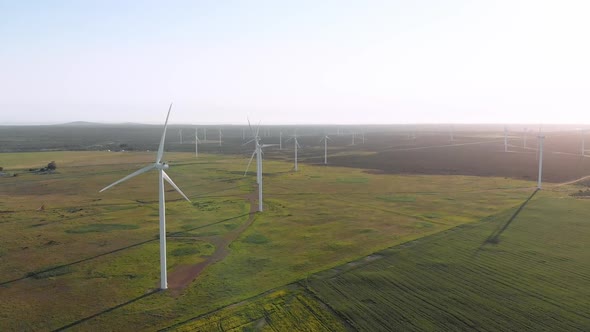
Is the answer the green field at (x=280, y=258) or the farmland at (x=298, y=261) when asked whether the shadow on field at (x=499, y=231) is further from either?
the green field at (x=280, y=258)

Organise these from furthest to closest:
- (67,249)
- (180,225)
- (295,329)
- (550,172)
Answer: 1. (550,172)
2. (180,225)
3. (67,249)
4. (295,329)

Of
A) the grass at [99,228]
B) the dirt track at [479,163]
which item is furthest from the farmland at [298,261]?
the dirt track at [479,163]

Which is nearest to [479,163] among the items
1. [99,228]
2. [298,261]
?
[298,261]

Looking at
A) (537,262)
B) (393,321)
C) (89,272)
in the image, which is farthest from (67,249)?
(537,262)

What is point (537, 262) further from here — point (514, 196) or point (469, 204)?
point (514, 196)

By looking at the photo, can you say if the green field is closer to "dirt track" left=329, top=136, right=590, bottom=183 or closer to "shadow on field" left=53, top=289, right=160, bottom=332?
"shadow on field" left=53, top=289, right=160, bottom=332

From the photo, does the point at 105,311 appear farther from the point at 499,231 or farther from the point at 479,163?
the point at 479,163
